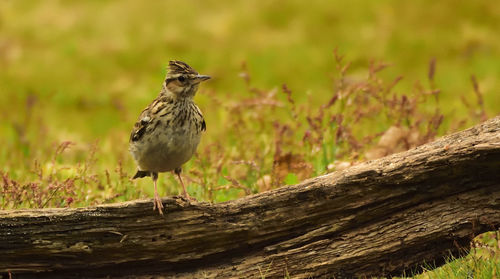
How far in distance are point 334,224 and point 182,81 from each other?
1.71 m

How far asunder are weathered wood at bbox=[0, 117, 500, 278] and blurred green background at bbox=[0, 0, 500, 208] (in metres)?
5.94

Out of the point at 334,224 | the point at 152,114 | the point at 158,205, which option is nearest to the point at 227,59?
the point at 152,114

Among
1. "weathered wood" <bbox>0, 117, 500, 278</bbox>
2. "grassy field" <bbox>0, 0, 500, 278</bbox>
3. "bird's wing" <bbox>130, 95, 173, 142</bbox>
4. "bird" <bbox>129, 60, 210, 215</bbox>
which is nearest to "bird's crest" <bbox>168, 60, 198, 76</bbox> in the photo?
"bird" <bbox>129, 60, 210, 215</bbox>

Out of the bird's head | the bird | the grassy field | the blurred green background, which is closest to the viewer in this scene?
the bird

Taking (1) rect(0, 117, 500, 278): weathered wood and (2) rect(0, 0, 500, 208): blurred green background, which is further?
(2) rect(0, 0, 500, 208): blurred green background

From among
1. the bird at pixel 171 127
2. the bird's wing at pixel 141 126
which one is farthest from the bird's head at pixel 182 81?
the bird's wing at pixel 141 126

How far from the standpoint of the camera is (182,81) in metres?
5.97

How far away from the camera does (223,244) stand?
5211mm

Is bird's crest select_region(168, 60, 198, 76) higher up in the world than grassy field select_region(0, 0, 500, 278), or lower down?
lower down

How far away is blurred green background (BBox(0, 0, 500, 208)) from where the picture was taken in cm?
1252

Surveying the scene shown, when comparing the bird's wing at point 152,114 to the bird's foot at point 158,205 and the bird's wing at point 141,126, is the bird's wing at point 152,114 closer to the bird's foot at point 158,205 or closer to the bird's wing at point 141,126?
the bird's wing at point 141,126

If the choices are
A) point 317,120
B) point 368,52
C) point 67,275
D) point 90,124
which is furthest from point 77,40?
point 67,275

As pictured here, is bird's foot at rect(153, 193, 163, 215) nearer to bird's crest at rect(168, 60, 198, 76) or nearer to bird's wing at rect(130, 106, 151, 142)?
bird's wing at rect(130, 106, 151, 142)

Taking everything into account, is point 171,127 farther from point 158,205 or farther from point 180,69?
point 158,205
